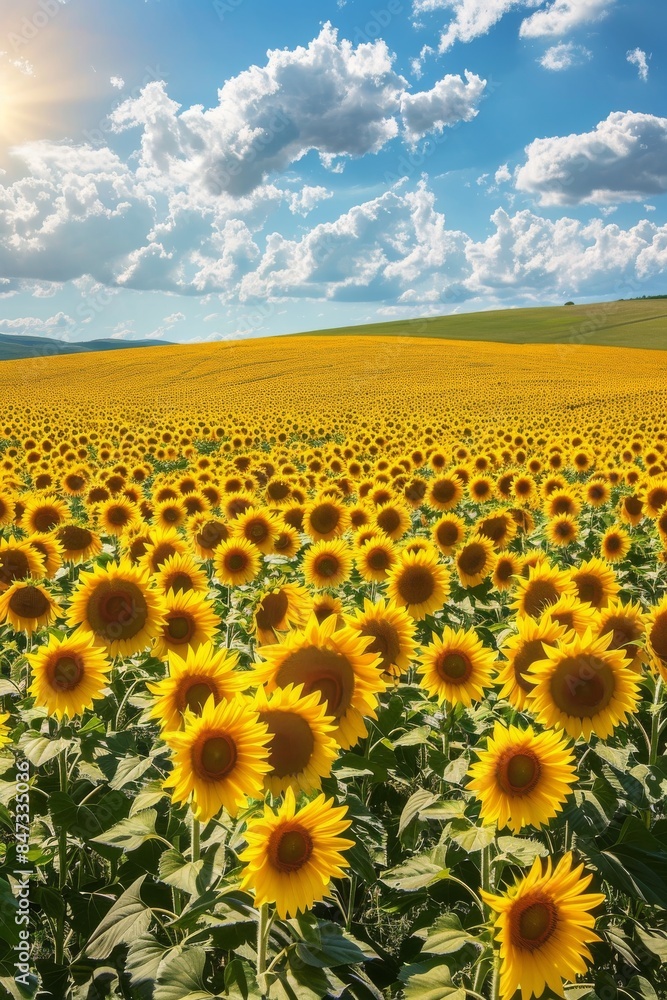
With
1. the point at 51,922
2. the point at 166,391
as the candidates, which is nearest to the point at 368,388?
the point at 166,391

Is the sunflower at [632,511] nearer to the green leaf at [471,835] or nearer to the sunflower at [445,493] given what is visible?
the sunflower at [445,493]

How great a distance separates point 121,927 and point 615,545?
21.5 ft

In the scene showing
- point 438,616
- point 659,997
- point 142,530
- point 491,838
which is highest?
point 142,530

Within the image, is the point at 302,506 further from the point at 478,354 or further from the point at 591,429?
the point at 478,354

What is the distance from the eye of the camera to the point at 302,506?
8.55 meters

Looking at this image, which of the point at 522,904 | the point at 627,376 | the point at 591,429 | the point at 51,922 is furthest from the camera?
the point at 627,376

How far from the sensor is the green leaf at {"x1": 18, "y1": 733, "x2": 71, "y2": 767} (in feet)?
10.9

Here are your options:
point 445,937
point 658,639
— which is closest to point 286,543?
point 658,639

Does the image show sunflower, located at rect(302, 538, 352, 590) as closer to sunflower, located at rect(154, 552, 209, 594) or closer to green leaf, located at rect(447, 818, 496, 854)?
sunflower, located at rect(154, 552, 209, 594)

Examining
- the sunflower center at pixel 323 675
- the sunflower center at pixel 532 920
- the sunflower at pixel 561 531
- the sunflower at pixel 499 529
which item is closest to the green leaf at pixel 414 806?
the sunflower center at pixel 323 675

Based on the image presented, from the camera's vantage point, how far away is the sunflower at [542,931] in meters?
2.14

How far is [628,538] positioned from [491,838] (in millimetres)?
5741

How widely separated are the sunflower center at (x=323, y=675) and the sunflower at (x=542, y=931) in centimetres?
84

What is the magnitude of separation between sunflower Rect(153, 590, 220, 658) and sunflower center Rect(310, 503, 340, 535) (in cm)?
412
